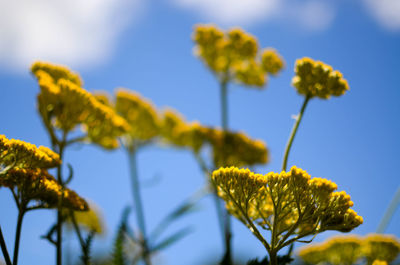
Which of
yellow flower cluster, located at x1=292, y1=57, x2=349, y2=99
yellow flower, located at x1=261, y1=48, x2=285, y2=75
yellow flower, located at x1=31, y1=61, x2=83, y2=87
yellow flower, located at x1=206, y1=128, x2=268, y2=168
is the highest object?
yellow flower, located at x1=261, y1=48, x2=285, y2=75

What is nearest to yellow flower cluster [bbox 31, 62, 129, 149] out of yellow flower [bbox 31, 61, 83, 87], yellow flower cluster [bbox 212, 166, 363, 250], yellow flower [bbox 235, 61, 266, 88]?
yellow flower [bbox 31, 61, 83, 87]

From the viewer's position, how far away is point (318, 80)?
219 centimetres

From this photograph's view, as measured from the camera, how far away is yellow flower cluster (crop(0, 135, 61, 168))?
154 cm

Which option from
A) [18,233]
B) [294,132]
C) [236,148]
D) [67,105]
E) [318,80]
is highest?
[236,148]

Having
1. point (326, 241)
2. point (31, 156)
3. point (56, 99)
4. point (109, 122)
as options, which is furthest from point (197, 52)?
point (31, 156)

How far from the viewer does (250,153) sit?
4004 mm

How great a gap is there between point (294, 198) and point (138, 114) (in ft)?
12.0

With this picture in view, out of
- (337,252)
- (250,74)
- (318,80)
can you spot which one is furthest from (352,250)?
(250,74)

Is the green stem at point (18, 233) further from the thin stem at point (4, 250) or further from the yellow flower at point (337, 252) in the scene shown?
the yellow flower at point (337, 252)

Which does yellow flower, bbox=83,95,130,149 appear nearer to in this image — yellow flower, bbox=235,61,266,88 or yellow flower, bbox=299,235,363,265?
yellow flower, bbox=299,235,363,265

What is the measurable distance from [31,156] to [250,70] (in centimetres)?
303

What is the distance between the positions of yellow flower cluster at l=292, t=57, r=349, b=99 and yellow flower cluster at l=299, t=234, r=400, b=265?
39.5 inches

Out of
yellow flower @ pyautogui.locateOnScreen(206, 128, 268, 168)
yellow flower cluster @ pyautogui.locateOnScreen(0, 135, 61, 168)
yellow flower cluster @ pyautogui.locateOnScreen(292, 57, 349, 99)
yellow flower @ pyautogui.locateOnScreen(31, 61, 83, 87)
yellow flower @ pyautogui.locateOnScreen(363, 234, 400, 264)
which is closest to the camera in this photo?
yellow flower cluster @ pyautogui.locateOnScreen(0, 135, 61, 168)

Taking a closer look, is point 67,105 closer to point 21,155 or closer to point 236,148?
point 21,155
